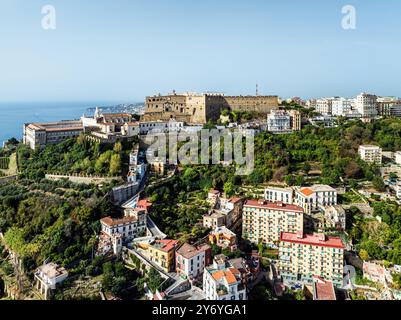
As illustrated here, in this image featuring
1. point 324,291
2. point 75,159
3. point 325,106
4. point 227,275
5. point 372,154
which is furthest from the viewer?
point 325,106

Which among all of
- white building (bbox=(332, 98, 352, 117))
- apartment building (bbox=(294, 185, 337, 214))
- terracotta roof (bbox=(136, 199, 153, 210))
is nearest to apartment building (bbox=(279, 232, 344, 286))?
apartment building (bbox=(294, 185, 337, 214))

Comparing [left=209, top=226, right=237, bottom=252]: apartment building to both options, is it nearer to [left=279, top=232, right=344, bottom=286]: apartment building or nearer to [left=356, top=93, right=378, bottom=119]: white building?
[left=279, top=232, right=344, bottom=286]: apartment building

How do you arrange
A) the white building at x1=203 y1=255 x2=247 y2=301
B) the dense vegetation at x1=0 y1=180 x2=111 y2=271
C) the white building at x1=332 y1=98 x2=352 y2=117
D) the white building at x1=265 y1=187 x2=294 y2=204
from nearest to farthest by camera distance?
1. the white building at x1=203 y1=255 x2=247 y2=301
2. the dense vegetation at x1=0 y1=180 x2=111 y2=271
3. the white building at x1=265 y1=187 x2=294 y2=204
4. the white building at x1=332 y1=98 x2=352 y2=117

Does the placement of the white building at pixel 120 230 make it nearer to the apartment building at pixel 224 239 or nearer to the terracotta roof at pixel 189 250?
the terracotta roof at pixel 189 250

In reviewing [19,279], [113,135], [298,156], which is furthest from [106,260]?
[298,156]

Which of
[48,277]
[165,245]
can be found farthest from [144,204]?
[48,277]

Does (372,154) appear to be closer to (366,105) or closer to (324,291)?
(366,105)
